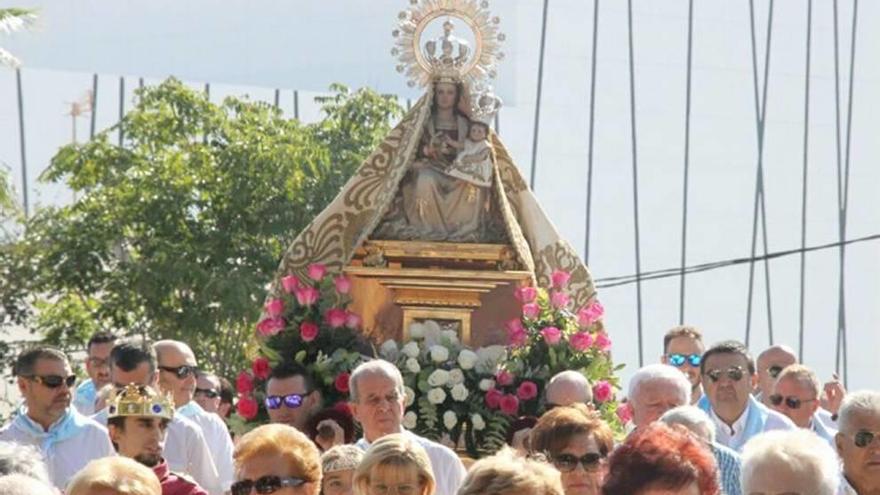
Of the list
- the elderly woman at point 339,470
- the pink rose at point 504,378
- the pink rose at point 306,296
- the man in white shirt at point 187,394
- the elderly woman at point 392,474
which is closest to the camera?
the elderly woman at point 392,474

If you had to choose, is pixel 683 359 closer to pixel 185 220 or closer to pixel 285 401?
pixel 285 401

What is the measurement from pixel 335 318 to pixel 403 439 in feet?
19.0

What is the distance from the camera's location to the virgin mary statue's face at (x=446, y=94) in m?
14.9

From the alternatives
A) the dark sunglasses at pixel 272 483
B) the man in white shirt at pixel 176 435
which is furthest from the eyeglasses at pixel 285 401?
the dark sunglasses at pixel 272 483

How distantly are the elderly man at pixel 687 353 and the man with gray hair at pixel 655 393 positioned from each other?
332cm

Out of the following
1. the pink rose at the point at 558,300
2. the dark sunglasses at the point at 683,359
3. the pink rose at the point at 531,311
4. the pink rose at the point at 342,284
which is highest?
the pink rose at the point at 342,284

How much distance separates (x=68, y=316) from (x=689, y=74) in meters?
13.6

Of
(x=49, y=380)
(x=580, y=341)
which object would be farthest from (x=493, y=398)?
(x=49, y=380)

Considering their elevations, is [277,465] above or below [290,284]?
below

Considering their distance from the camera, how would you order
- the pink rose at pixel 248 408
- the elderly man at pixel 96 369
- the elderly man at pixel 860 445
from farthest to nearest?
the pink rose at pixel 248 408, the elderly man at pixel 96 369, the elderly man at pixel 860 445

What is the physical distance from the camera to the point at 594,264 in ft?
111

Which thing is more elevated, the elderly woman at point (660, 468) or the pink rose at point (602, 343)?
the elderly woman at point (660, 468)

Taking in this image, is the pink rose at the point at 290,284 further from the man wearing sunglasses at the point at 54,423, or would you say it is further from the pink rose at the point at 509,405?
the man wearing sunglasses at the point at 54,423

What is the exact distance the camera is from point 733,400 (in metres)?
11.7
